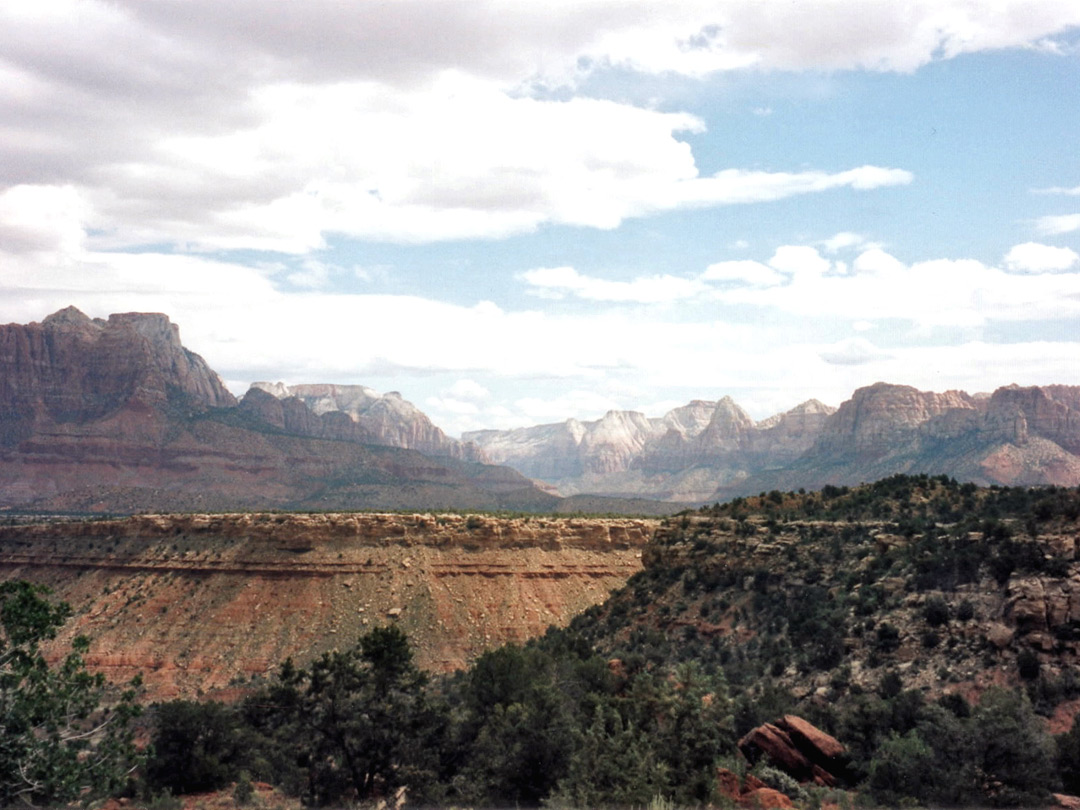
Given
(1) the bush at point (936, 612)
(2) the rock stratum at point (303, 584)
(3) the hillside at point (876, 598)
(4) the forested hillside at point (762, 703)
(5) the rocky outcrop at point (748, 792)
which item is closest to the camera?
(5) the rocky outcrop at point (748, 792)

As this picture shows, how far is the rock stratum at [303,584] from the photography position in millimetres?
65562

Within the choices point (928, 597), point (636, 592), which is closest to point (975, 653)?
point (928, 597)

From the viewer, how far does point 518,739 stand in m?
26.3

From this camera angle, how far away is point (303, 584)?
7150 centimetres

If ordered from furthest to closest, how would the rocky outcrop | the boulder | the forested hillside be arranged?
1. the boulder
2. the forested hillside
3. the rocky outcrop

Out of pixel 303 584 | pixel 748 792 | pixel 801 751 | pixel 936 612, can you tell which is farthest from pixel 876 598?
pixel 303 584

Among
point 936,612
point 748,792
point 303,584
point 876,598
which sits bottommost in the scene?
point 303,584

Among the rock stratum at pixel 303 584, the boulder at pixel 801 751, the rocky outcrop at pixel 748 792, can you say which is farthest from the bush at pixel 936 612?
the rock stratum at pixel 303 584

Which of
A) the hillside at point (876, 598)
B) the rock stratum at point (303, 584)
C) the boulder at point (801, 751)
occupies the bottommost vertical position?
the rock stratum at point (303, 584)

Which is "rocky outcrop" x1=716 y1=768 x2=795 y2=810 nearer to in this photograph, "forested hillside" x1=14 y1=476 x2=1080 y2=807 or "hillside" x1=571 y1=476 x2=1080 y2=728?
"forested hillside" x1=14 y1=476 x2=1080 y2=807

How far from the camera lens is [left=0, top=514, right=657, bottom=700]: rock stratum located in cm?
6556

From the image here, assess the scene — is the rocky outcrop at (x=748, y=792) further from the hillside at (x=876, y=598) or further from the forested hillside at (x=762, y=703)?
the hillside at (x=876, y=598)

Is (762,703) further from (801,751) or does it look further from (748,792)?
(748,792)

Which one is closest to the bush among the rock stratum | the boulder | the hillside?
the hillside
